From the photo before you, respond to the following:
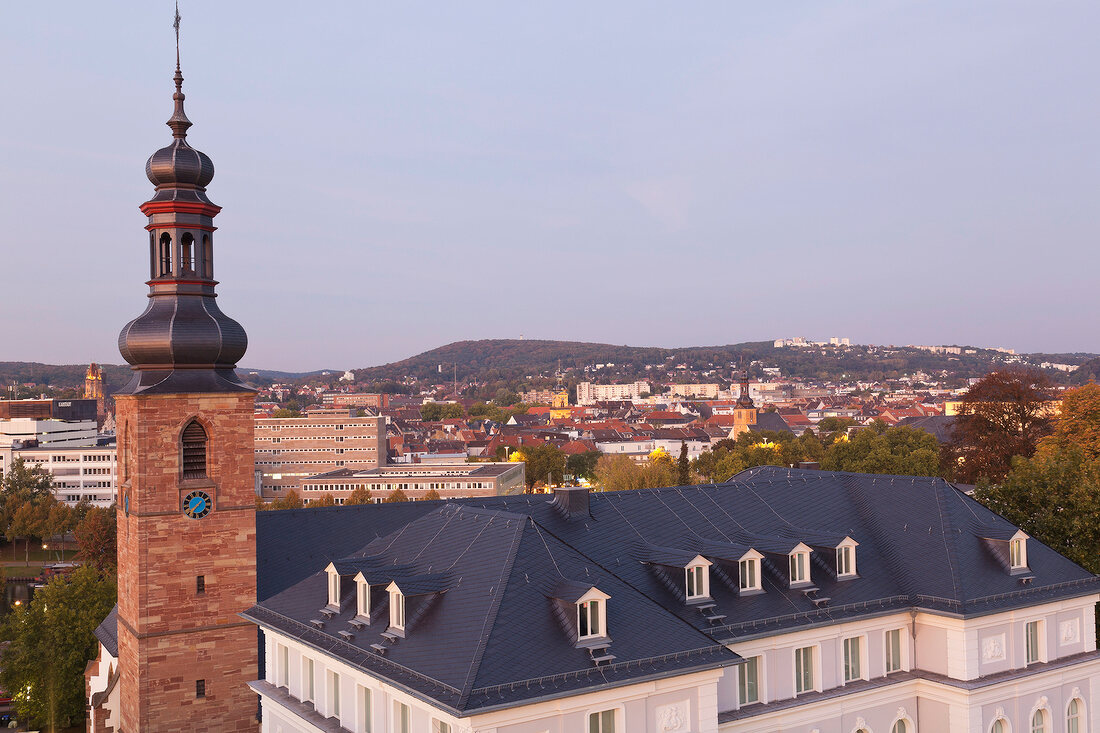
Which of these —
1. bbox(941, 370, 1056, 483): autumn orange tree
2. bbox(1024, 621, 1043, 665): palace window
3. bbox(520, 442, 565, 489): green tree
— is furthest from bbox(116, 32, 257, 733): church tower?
bbox(520, 442, 565, 489): green tree

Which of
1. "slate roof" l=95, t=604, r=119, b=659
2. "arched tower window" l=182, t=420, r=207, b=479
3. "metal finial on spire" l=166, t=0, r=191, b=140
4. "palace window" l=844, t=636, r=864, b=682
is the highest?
"metal finial on spire" l=166, t=0, r=191, b=140

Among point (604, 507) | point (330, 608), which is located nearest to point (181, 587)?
point (330, 608)

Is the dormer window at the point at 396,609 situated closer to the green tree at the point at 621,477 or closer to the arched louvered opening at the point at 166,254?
the arched louvered opening at the point at 166,254

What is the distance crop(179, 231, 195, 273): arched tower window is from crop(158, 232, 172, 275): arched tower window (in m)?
0.47

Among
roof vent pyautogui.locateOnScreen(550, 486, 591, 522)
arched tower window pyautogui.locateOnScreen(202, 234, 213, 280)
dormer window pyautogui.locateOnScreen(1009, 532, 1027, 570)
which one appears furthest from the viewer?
arched tower window pyautogui.locateOnScreen(202, 234, 213, 280)

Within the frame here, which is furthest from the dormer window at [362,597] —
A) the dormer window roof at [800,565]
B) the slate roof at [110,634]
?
the slate roof at [110,634]

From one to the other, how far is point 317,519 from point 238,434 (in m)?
5.26

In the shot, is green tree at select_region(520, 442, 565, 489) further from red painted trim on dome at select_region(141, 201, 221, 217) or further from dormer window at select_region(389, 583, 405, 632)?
dormer window at select_region(389, 583, 405, 632)

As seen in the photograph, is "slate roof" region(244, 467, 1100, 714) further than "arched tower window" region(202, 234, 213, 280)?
No

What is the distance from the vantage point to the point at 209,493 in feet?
109

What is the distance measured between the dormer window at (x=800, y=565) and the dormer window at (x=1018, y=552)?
25.1 feet

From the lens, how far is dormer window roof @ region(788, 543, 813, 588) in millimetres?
30609

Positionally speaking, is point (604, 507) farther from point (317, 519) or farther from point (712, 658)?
point (317, 519)

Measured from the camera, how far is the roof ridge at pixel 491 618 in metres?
20.5
